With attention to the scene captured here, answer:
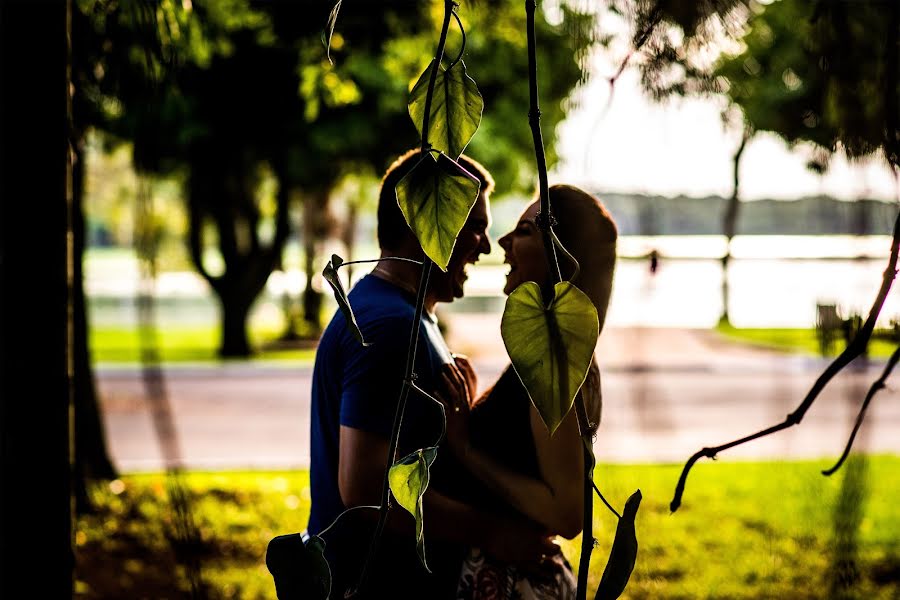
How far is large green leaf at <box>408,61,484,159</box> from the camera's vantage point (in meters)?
0.71

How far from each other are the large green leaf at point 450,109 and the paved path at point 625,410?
4.94 m

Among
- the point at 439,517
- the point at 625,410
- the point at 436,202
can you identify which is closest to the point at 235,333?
the point at 625,410

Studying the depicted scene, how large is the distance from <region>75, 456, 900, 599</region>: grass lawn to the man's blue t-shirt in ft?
5.90

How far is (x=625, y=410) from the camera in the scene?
1136 centimetres

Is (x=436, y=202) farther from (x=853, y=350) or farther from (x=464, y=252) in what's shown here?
(x=464, y=252)

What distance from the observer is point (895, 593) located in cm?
427

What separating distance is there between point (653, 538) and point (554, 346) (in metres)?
4.65

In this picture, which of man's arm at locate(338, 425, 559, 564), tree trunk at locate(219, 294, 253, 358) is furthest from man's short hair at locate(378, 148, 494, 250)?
tree trunk at locate(219, 294, 253, 358)

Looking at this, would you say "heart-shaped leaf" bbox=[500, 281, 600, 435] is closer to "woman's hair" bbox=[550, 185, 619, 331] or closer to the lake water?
the lake water

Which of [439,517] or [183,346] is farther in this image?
[183,346]

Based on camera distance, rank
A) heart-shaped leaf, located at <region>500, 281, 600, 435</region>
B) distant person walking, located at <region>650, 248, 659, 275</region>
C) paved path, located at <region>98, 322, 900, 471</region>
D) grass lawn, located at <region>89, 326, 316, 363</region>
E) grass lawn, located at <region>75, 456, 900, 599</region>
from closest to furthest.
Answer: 1. heart-shaped leaf, located at <region>500, 281, 600, 435</region>
2. distant person walking, located at <region>650, 248, 659, 275</region>
3. grass lawn, located at <region>75, 456, 900, 599</region>
4. paved path, located at <region>98, 322, 900, 471</region>
5. grass lawn, located at <region>89, 326, 316, 363</region>

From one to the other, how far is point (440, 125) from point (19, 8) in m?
1.31

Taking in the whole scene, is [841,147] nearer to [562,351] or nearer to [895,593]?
[562,351]

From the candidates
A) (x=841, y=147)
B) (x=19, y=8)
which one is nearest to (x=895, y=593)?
(x=841, y=147)
